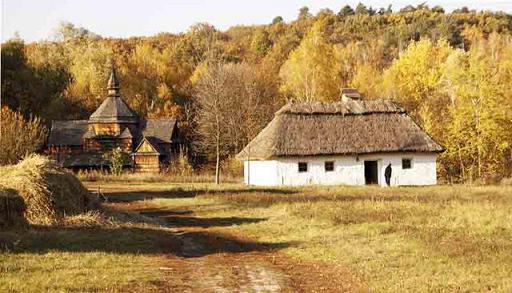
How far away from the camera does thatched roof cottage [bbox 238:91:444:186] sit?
42.8 m

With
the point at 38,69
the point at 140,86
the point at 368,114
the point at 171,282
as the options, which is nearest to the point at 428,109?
the point at 368,114

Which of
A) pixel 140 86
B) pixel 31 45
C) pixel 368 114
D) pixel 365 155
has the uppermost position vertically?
pixel 31 45

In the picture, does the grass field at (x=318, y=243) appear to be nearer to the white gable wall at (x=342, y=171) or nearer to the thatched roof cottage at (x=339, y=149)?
the white gable wall at (x=342, y=171)

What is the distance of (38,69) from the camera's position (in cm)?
7050

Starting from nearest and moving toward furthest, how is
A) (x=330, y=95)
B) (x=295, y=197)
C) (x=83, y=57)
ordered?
(x=295, y=197)
(x=330, y=95)
(x=83, y=57)

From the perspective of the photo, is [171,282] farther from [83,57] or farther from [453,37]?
[453,37]

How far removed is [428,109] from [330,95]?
37.4ft

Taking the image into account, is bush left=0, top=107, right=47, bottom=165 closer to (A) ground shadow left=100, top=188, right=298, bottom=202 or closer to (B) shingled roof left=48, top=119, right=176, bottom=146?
(A) ground shadow left=100, top=188, right=298, bottom=202

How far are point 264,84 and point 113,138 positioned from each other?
18073 millimetres

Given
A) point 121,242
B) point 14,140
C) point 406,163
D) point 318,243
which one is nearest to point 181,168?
point 14,140

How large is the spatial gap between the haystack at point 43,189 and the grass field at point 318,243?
1.25m

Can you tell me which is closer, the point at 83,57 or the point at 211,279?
the point at 211,279

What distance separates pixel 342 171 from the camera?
4322cm

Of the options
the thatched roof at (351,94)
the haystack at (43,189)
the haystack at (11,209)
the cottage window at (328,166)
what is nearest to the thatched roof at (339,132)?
the cottage window at (328,166)
